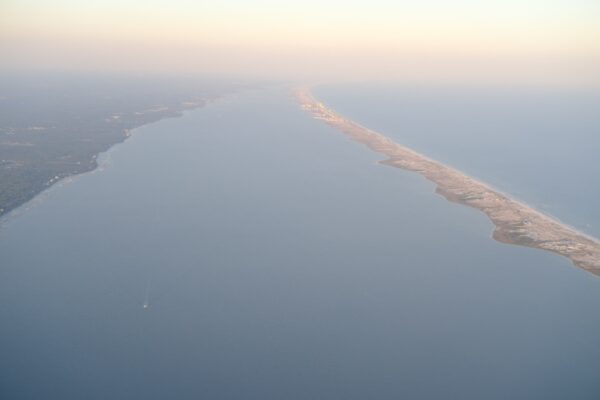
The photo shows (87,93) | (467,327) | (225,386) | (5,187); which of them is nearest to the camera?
(225,386)

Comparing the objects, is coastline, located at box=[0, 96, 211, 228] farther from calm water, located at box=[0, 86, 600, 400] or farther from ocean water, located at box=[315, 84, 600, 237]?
ocean water, located at box=[315, 84, 600, 237]

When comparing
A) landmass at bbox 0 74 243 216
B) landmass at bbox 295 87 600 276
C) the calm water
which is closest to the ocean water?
landmass at bbox 295 87 600 276

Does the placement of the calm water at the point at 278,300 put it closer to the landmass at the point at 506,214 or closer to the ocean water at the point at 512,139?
the landmass at the point at 506,214

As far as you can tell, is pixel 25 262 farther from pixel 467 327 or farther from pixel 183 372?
pixel 467 327

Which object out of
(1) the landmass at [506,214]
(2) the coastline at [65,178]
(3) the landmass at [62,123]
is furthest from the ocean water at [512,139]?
(3) the landmass at [62,123]

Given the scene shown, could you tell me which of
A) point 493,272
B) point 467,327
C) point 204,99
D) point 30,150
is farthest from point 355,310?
point 204,99

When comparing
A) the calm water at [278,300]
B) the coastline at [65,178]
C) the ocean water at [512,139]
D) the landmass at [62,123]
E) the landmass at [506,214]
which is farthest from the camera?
the ocean water at [512,139]
